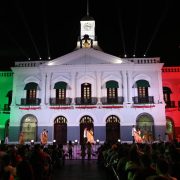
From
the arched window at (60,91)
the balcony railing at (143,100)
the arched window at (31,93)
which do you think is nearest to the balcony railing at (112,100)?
the balcony railing at (143,100)

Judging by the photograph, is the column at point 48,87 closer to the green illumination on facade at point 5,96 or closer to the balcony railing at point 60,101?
the balcony railing at point 60,101

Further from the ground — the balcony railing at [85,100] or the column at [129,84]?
the column at [129,84]

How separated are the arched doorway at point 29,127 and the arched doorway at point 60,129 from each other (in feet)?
7.40

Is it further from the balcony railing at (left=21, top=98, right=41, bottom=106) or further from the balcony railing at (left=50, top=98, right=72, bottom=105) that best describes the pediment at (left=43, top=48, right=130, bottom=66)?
the balcony railing at (left=21, top=98, right=41, bottom=106)

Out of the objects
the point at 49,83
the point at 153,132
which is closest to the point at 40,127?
the point at 49,83

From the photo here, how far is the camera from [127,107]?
30.2 m

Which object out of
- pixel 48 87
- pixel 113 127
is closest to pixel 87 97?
pixel 113 127

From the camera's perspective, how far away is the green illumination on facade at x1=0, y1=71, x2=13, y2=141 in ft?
109

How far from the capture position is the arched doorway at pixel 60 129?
3055cm

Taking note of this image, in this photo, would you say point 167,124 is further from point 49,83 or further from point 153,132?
point 49,83

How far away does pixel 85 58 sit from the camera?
31.4 metres

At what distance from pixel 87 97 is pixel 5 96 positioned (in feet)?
33.6

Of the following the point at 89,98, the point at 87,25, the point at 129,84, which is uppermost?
the point at 87,25

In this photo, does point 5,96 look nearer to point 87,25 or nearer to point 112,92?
point 112,92
